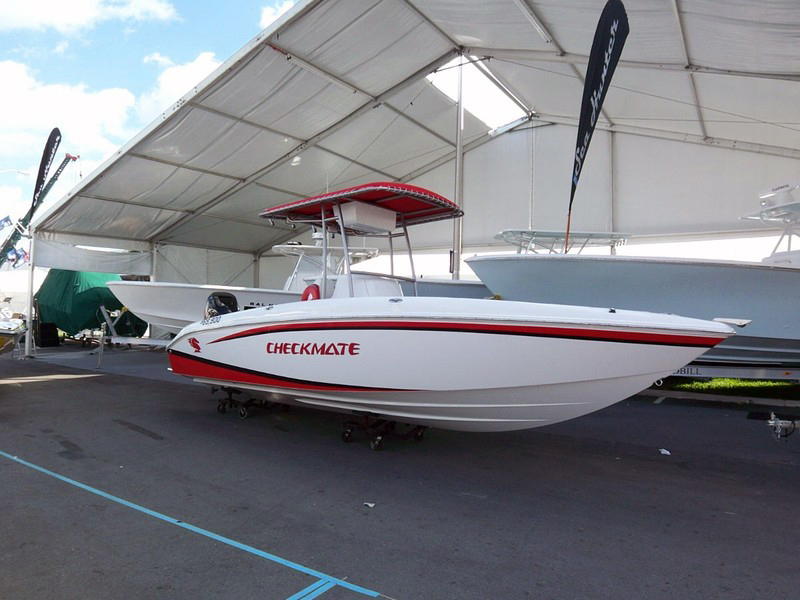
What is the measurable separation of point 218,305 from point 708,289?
18.7ft

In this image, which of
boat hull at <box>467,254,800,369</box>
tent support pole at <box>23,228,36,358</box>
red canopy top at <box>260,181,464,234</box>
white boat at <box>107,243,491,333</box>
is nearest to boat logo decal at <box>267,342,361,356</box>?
red canopy top at <box>260,181,464,234</box>

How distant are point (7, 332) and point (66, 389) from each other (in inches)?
41.9

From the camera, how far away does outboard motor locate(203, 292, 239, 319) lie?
571 cm

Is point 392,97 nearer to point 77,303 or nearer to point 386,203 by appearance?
point 386,203

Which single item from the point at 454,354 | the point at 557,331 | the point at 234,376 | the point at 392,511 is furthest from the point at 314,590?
the point at 234,376

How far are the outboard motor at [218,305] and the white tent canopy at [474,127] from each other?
487cm

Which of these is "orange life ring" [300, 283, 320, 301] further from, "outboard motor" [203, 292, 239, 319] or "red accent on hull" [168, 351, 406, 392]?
"outboard motor" [203, 292, 239, 319]

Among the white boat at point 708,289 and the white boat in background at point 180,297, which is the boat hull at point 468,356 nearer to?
the white boat at point 708,289

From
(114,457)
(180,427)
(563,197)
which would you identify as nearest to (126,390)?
(180,427)

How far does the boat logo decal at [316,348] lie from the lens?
12.2ft

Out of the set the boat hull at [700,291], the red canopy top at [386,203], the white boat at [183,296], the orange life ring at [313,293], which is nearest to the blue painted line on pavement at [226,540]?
the orange life ring at [313,293]

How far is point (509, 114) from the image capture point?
14.4 m

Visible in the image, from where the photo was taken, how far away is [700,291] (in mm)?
6035

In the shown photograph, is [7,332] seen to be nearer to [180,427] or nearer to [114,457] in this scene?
[180,427]
